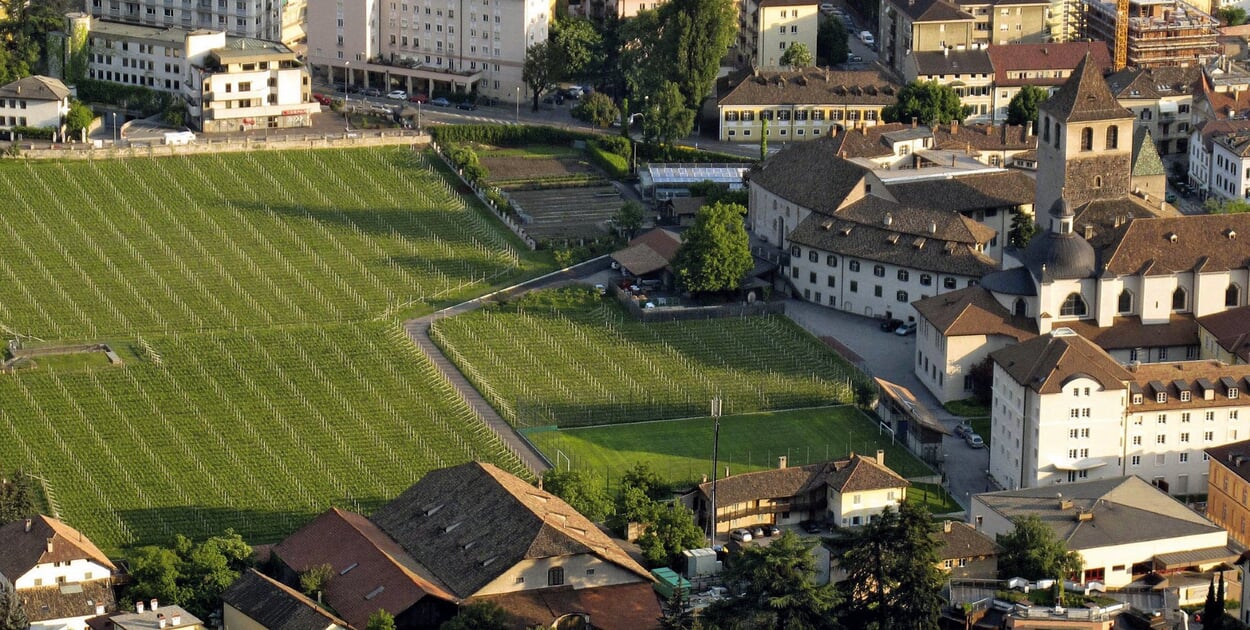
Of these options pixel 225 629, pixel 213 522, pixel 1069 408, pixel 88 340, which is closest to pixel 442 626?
pixel 225 629

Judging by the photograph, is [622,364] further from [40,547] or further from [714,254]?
[40,547]

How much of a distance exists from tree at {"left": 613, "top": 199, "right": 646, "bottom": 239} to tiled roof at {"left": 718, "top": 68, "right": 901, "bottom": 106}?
1932 centimetres

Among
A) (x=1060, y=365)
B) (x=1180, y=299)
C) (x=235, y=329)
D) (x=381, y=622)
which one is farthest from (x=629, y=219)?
(x=381, y=622)

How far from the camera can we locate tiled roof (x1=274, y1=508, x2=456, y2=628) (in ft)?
406

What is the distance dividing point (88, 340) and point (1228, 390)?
54.9 meters

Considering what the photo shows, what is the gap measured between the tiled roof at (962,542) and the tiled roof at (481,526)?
39.8ft

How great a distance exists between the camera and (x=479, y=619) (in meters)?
122

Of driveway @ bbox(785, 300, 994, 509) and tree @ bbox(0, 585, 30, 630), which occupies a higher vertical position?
driveway @ bbox(785, 300, 994, 509)

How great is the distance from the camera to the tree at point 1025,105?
193625mm

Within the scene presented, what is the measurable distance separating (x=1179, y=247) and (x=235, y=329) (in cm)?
4609

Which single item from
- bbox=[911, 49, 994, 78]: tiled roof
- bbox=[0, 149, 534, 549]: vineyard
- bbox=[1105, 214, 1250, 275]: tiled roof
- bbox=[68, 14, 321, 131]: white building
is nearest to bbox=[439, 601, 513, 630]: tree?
bbox=[0, 149, 534, 549]: vineyard

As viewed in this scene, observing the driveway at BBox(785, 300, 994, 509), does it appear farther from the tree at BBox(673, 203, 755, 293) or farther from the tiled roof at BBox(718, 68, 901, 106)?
the tiled roof at BBox(718, 68, 901, 106)

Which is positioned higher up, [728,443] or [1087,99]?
[1087,99]

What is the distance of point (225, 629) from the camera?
125312 mm
